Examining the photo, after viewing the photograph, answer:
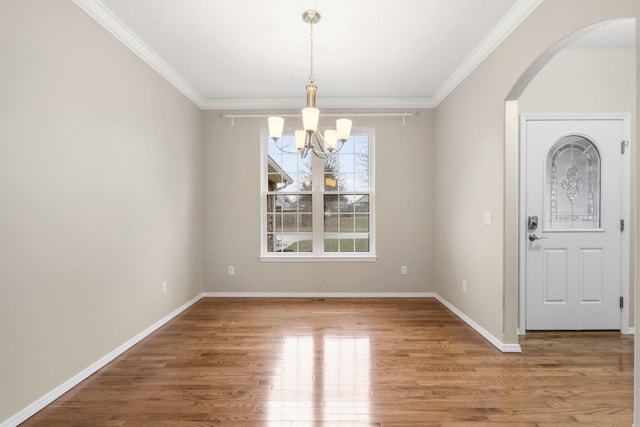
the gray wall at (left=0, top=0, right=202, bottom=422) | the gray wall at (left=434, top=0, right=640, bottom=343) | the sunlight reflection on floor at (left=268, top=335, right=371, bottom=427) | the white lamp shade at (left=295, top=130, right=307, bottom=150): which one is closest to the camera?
the gray wall at (left=0, top=0, right=202, bottom=422)

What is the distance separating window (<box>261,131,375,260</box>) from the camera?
4508 millimetres

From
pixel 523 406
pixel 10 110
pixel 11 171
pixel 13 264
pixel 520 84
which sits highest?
pixel 520 84

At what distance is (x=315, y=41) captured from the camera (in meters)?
2.86

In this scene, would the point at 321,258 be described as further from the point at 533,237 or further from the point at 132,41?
the point at 132,41

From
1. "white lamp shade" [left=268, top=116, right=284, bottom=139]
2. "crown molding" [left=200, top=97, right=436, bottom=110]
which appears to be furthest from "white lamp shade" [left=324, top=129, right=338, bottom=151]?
"crown molding" [left=200, top=97, right=436, bottom=110]

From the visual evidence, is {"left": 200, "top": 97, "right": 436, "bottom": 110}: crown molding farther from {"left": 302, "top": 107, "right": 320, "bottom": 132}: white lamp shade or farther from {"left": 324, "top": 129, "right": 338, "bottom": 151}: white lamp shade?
{"left": 302, "top": 107, "right": 320, "bottom": 132}: white lamp shade

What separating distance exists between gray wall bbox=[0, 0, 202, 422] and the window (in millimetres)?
1513

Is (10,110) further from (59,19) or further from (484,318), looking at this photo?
(484,318)

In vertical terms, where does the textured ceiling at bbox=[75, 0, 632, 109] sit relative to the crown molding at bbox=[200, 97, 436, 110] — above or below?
above

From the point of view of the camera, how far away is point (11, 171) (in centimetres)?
176

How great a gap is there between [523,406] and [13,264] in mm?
3108

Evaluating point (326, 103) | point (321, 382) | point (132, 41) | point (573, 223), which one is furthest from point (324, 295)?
point (132, 41)

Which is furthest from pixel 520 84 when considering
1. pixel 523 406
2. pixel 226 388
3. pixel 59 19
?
pixel 59 19

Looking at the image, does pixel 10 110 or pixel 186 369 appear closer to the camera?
pixel 10 110
